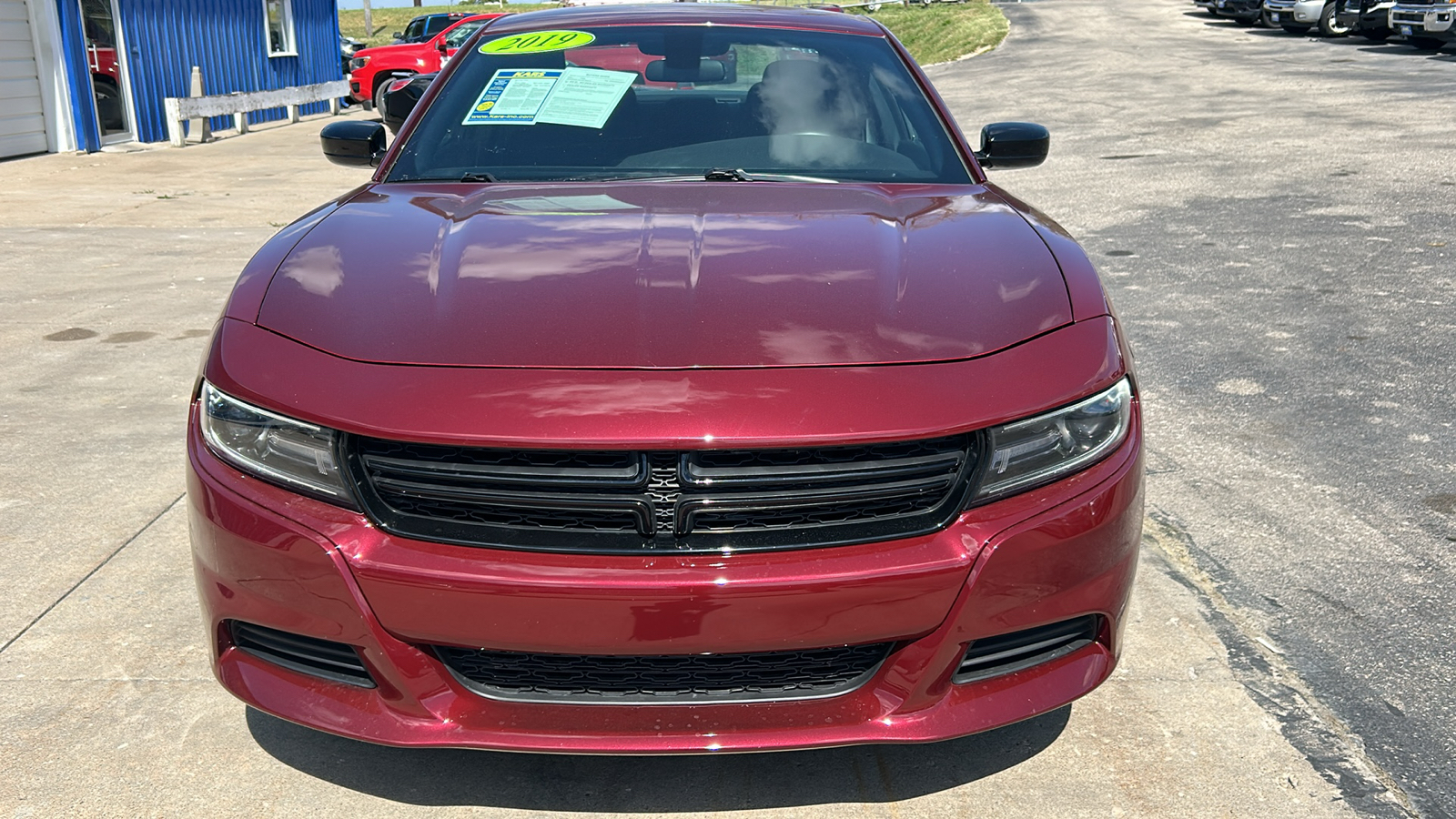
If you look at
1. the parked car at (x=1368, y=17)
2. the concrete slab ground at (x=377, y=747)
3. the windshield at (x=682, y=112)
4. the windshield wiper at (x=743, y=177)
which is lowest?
the concrete slab ground at (x=377, y=747)

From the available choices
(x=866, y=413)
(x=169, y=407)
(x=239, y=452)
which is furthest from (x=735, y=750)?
(x=169, y=407)

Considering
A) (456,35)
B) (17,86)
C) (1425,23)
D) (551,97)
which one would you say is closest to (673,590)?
(551,97)

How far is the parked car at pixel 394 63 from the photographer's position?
78.2 ft

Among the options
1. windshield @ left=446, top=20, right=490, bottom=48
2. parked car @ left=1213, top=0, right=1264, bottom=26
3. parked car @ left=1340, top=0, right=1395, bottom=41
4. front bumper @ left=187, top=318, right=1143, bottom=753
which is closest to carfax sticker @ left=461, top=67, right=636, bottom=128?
front bumper @ left=187, top=318, right=1143, bottom=753

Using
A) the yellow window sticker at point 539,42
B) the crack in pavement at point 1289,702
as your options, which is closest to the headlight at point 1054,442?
the crack in pavement at point 1289,702

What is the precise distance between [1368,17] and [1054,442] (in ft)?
87.9

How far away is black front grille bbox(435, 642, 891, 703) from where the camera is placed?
2.24 meters

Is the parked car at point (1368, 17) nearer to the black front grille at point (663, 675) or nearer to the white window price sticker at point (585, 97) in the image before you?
the white window price sticker at point (585, 97)

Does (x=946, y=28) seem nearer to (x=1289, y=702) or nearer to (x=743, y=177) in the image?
(x=743, y=177)

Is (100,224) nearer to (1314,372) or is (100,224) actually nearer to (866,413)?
(1314,372)

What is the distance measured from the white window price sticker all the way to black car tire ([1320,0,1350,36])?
27.6m

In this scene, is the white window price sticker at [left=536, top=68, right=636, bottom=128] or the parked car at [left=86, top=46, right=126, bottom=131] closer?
the white window price sticker at [left=536, top=68, right=636, bottom=128]

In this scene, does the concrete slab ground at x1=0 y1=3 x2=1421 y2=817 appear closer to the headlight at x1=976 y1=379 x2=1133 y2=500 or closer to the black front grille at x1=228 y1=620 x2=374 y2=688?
the black front grille at x1=228 y1=620 x2=374 y2=688

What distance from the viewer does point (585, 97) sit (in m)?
3.76
